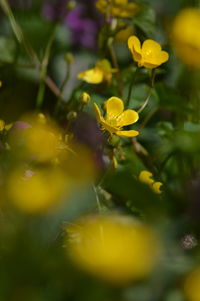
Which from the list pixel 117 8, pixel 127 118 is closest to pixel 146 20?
pixel 117 8

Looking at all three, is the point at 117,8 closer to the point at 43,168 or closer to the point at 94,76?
the point at 94,76

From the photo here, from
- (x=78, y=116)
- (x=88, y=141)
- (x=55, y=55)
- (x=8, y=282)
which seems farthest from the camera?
(x=55, y=55)

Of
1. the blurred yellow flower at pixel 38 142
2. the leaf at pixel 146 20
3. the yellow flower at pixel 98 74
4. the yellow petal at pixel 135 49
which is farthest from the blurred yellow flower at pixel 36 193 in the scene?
the leaf at pixel 146 20

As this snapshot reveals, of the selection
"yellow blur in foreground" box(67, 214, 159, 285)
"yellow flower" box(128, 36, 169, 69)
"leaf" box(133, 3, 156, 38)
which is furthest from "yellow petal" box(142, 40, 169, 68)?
"yellow blur in foreground" box(67, 214, 159, 285)

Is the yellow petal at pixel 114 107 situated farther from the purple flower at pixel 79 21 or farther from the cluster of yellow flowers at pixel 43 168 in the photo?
the purple flower at pixel 79 21

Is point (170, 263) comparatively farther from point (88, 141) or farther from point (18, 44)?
point (18, 44)

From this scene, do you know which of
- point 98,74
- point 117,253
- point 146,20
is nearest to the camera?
point 117,253

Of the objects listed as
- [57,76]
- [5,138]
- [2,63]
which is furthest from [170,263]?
[57,76]

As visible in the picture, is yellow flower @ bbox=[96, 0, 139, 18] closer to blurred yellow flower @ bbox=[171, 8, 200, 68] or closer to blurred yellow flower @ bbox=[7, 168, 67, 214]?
blurred yellow flower @ bbox=[171, 8, 200, 68]
